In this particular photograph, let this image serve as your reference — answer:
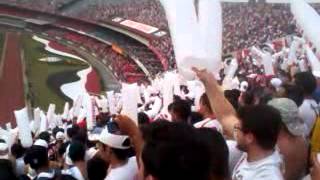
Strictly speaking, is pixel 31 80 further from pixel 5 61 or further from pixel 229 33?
pixel 229 33

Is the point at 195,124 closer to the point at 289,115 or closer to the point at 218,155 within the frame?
the point at 289,115

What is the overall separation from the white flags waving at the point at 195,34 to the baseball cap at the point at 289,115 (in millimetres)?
980

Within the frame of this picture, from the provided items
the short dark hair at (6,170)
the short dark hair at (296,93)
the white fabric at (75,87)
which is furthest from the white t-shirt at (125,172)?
the white fabric at (75,87)

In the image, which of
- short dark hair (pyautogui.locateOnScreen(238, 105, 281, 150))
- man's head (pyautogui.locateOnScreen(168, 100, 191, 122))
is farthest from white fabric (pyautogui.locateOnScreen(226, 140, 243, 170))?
man's head (pyautogui.locateOnScreen(168, 100, 191, 122))

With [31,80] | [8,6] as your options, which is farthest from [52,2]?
[31,80]

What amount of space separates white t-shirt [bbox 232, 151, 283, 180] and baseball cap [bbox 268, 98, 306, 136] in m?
0.37

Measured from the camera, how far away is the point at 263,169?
4047 mm

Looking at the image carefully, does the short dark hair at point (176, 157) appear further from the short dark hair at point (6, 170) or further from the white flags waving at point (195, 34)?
the short dark hair at point (6, 170)

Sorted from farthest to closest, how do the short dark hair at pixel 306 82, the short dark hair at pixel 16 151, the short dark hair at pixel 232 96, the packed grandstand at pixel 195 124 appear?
1. the short dark hair at pixel 16 151
2. the short dark hair at pixel 232 96
3. the short dark hair at pixel 306 82
4. the packed grandstand at pixel 195 124

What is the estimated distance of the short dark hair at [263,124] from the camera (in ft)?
13.3

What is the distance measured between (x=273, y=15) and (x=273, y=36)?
6763 millimetres

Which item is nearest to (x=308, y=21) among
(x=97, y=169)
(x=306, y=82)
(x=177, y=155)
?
(x=306, y=82)

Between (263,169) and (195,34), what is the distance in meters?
1.81

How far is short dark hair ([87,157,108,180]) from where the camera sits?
221 inches
